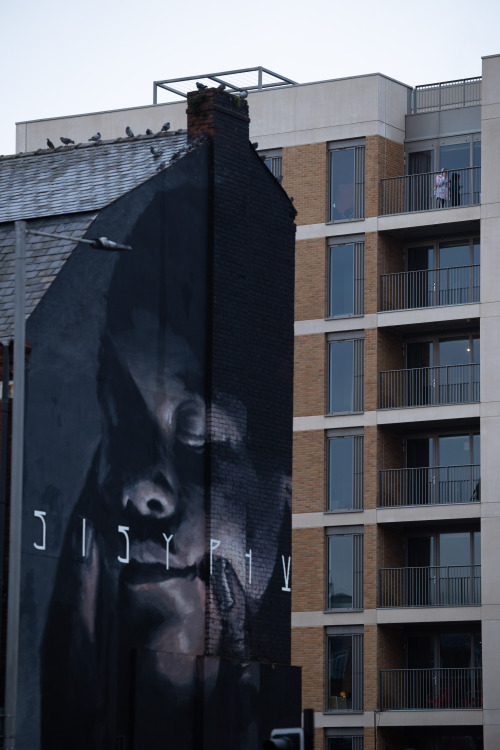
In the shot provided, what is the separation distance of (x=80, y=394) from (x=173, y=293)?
3.92m

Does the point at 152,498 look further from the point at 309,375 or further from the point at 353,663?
the point at 309,375

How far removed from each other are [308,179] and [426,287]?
18.2 feet

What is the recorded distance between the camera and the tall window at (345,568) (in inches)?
2381

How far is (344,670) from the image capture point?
198ft

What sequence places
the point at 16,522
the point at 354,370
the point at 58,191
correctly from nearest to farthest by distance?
the point at 16,522 → the point at 58,191 → the point at 354,370

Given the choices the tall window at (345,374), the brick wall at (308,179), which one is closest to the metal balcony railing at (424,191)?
the brick wall at (308,179)

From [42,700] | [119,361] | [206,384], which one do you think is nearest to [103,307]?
[119,361]

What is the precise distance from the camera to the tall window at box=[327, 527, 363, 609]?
60.5m

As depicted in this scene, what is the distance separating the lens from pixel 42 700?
31312 mm

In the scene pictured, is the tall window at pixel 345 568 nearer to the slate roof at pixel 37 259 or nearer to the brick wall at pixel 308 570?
the brick wall at pixel 308 570

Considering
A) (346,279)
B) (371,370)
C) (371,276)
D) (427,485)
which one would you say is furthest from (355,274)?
(427,485)

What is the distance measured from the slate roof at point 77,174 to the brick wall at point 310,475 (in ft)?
77.9

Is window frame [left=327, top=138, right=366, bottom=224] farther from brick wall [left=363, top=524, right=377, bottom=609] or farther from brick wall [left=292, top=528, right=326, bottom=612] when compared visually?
brick wall [left=292, top=528, right=326, bottom=612]

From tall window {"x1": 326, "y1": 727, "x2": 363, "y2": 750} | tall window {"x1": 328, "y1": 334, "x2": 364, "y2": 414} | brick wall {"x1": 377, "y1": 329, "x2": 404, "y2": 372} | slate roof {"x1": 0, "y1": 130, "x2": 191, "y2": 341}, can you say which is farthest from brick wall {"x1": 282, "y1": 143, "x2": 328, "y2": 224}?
slate roof {"x1": 0, "y1": 130, "x2": 191, "y2": 341}
